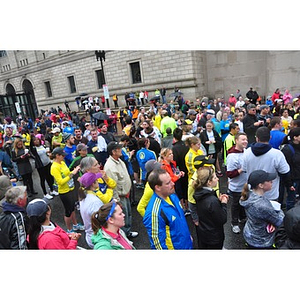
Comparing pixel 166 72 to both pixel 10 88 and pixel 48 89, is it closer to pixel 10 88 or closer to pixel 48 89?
pixel 48 89

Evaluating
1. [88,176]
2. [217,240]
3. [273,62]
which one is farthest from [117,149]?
[273,62]

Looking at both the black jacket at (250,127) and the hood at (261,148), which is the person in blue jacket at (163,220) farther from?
the black jacket at (250,127)

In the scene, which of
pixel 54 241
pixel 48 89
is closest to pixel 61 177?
pixel 54 241

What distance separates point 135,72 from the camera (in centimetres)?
2380

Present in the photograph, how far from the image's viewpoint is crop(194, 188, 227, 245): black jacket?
2480 mm

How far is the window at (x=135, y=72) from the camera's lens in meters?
Answer: 23.6

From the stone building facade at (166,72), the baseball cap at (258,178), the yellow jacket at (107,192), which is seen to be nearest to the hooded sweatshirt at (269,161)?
the baseball cap at (258,178)

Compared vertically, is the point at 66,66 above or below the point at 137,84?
above

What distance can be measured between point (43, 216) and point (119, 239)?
81 cm

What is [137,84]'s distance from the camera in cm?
2342

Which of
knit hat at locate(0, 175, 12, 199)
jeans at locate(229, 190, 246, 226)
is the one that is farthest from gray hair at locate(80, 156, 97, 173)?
jeans at locate(229, 190, 246, 226)

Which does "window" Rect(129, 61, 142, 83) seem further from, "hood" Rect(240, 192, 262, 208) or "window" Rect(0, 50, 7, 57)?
"window" Rect(0, 50, 7, 57)

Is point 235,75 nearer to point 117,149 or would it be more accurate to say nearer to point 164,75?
point 164,75

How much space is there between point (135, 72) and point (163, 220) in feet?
76.0
